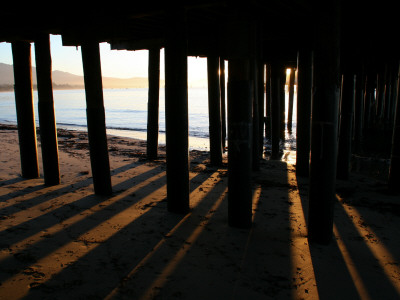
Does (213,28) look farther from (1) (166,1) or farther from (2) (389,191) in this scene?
(2) (389,191)

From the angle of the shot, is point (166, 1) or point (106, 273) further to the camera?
point (166, 1)

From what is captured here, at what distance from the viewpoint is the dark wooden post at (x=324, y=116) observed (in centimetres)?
407

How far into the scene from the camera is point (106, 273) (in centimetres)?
363

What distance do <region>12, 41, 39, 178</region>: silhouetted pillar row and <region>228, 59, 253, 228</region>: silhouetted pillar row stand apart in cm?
532

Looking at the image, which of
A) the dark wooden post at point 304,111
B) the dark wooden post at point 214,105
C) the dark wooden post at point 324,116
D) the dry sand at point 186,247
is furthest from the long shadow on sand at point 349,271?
the dark wooden post at point 214,105

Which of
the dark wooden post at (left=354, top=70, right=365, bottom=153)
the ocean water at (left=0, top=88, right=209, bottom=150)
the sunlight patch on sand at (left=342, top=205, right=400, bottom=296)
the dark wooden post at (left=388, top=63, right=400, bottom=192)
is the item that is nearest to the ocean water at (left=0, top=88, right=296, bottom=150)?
the ocean water at (left=0, top=88, right=209, bottom=150)

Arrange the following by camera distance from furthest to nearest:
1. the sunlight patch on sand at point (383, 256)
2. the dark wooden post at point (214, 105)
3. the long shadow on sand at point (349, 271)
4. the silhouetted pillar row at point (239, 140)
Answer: the dark wooden post at point (214, 105)
the silhouetted pillar row at point (239, 140)
the sunlight patch on sand at point (383, 256)
the long shadow on sand at point (349, 271)

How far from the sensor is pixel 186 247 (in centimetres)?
432

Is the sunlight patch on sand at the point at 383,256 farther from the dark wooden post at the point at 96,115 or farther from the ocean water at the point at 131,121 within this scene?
the ocean water at the point at 131,121

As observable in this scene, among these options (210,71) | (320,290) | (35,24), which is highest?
(35,24)

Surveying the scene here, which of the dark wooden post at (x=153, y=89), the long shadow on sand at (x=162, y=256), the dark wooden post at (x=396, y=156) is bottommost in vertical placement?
the long shadow on sand at (x=162, y=256)

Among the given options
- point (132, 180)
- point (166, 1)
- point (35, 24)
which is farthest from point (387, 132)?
point (35, 24)

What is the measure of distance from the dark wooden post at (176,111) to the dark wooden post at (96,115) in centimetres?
166

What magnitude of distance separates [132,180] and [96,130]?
2.01 metres
